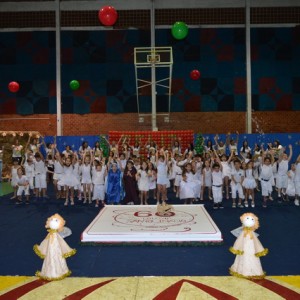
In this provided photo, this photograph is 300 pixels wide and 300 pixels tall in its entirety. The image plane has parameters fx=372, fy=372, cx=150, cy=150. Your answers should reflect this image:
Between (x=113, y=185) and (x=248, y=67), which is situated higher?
(x=248, y=67)

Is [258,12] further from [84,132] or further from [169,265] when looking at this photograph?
[169,265]

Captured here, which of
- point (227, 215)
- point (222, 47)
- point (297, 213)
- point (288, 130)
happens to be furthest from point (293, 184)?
point (222, 47)

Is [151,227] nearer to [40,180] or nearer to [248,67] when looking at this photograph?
[40,180]

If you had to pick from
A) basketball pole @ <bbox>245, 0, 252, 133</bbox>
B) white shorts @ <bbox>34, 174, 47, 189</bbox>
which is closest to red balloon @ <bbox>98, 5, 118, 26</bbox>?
white shorts @ <bbox>34, 174, 47, 189</bbox>

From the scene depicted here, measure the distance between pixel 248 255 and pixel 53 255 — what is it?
261cm

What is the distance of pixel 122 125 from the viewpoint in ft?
62.8

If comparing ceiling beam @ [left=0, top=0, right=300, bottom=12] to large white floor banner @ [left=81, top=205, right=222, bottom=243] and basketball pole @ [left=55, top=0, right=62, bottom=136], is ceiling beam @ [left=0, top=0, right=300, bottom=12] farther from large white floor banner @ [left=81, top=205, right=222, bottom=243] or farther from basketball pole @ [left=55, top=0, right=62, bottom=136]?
large white floor banner @ [left=81, top=205, right=222, bottom=243]

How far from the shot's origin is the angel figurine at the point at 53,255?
16.3 ft

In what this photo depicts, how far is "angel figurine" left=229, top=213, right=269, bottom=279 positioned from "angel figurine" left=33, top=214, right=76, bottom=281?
Answer: 7.44 ft

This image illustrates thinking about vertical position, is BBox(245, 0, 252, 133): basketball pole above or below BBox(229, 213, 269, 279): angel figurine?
above

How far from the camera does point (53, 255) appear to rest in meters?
5.00

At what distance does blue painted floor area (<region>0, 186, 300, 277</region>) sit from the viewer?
5328 millimetres

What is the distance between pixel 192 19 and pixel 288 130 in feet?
24.7

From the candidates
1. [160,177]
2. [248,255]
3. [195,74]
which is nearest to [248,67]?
[195,74]
